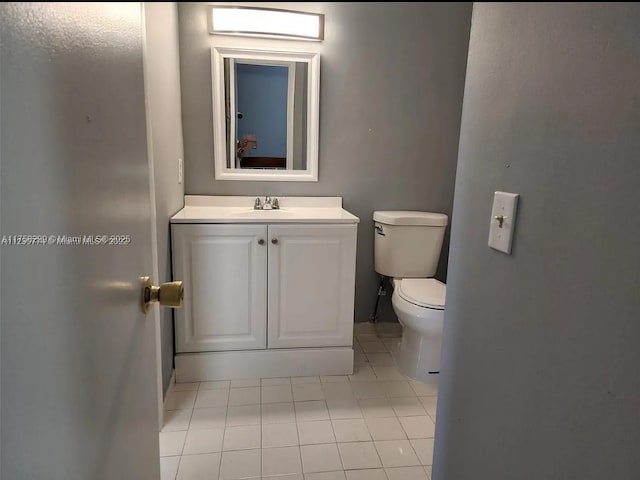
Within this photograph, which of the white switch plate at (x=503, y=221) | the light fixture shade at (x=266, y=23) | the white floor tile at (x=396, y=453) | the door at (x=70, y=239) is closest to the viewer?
the door at (x=70, y=239)

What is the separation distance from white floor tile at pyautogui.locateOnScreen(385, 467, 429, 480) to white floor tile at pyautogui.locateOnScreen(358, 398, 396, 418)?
31cm

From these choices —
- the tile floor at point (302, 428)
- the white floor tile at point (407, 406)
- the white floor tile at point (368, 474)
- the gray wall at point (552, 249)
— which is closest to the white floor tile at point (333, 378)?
the tile floor at point (302, 428)

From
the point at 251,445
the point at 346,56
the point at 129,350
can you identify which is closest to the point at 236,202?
the point at 346,56

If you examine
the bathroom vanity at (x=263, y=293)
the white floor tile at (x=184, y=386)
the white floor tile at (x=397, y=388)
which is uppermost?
the bathroom vanity at (x=263, y=293)

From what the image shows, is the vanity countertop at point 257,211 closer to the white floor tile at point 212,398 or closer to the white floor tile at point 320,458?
the white floor tile at point 212,398

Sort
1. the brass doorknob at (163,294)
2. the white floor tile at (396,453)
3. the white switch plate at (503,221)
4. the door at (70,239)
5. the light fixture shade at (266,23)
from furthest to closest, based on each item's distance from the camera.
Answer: the light fixture shade at (266,23) → the white floor tile at (396,453) → the brass doorknob at (163,294) → the white switch plate at (503,221) → the door at (70,239)

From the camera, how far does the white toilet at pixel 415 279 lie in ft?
6.23

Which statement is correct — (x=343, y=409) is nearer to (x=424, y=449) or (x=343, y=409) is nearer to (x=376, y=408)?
(x=376, y=408)

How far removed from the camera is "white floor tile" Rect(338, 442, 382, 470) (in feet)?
4.63

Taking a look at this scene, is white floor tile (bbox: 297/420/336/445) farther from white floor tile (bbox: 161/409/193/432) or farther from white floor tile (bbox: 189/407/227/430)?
white floor tile (bbox: 161/409/193/432)

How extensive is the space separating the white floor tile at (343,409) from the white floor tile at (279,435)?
0.19 meters

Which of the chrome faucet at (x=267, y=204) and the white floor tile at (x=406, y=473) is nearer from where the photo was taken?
the white floor tile at (x=406, y=473)

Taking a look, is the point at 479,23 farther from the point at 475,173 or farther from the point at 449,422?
the point at 449,422

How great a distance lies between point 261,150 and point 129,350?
1.65 m
